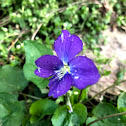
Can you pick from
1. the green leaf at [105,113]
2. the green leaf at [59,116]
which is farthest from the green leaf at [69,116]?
the green leaf at [105,113]

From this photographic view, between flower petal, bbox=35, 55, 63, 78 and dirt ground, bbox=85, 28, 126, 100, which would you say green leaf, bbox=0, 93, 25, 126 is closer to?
flower petal, bbox=35, 55, 63, 78

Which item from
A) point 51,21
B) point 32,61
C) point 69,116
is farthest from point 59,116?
point 51,21

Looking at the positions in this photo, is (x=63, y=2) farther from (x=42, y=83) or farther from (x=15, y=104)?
(x=15, y=104)

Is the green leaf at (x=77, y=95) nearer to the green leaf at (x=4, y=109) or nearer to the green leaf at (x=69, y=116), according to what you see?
the green leaf at (x=69, y=116)

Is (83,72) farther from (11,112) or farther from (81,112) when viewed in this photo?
(11,112)

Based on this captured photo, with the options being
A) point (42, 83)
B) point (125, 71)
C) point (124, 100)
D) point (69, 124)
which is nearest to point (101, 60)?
point (125, 71)

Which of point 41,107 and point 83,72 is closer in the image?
point 83,72

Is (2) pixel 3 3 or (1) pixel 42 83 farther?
(2) pixel 3 3
